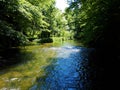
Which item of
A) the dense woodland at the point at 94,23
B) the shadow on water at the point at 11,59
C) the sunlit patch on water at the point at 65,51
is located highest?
the dense woodland at the point at 94,23

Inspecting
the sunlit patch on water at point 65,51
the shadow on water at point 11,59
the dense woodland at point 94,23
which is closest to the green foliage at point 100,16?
the dense woodland at point 94,23

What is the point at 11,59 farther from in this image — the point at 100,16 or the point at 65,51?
the point at 100,16

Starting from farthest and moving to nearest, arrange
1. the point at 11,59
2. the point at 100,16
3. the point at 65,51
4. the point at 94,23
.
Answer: the point at 65,51 → the point at 11,59 → the point at 94,23 → the point at 100,16

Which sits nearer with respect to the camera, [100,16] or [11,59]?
[100,16]

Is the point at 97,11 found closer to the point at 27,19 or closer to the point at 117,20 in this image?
the point at 117,20

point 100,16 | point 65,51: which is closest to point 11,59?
point 65,51

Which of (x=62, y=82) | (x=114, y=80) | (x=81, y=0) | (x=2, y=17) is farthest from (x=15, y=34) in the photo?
(x=114, y=80)

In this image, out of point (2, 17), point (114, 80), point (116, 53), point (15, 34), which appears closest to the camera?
point (114, 80)

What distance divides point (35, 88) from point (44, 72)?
9.07ft

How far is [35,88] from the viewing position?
24.9 ft

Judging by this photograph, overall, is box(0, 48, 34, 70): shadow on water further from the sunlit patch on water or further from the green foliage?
the green foliage

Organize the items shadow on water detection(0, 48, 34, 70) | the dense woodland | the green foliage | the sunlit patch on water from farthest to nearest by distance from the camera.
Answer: the sunlit patch on water < shadow on water detection(0, 48, 34, 70) < the dense woodland < the green foliage

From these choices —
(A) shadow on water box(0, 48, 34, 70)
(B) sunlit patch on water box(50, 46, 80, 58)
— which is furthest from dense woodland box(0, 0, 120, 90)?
(B) sunlit patch on water box(50, 46, 80, 58)

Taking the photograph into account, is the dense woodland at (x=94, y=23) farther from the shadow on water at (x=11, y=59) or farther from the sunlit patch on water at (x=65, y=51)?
the sunlit patch on water at (x=65, y=51)
